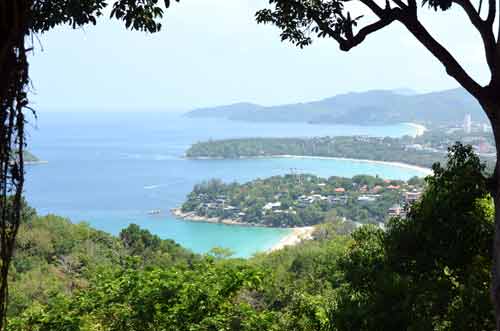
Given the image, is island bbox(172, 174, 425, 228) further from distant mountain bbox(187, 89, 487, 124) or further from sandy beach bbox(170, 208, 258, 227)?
distant mountain bbox(187, 89, 487, 124)

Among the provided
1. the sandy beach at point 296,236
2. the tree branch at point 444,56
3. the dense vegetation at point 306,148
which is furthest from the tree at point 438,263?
the dense vegetation at point 306,148

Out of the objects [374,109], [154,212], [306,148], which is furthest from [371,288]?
[374,109]

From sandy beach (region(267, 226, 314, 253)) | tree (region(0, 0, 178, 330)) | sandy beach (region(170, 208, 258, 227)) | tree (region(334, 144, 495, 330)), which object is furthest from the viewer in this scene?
sandy beach (region(170, 208, 258, 227))

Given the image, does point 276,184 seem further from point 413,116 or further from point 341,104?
point 341,104

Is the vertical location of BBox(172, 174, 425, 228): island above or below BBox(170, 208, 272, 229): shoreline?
above

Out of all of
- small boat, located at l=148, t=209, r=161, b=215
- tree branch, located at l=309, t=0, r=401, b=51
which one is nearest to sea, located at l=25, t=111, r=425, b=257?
small boat, located at l=148, t=209, r=161, b=215

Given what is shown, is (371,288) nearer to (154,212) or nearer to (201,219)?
(201,219)

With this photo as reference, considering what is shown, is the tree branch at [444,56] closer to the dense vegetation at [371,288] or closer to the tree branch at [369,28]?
the tree branch at [369,28]
